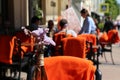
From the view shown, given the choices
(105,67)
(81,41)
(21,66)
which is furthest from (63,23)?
(105,67)

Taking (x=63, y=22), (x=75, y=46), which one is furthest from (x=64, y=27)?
(x=75, y=46)

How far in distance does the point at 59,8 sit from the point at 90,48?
40.3ft

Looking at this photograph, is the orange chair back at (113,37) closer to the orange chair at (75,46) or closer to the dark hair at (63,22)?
the dark hair at (63,22)

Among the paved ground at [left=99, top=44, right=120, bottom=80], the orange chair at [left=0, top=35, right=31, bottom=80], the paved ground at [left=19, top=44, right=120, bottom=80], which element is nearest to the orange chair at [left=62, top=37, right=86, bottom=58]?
the orange chair at [left=0, top=35, right=31, bottom=80]

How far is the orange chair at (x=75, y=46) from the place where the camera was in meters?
9.87

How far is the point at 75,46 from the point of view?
32.7 ft

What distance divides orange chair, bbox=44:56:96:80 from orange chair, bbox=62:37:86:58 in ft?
16.7

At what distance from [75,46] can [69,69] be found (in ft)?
17.3

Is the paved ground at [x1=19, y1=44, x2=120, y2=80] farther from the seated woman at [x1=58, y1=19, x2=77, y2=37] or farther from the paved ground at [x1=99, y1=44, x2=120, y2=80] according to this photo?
the seated woman at [x1=58, y1=19, x2=77, y2=37]

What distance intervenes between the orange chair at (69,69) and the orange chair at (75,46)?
5101 mm

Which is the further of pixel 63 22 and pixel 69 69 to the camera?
pixel 63 22

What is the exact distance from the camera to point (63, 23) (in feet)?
37.3

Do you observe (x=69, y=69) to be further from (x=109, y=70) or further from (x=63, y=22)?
(x=109, y=70)

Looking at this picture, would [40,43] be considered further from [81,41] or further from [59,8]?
[59,8]
